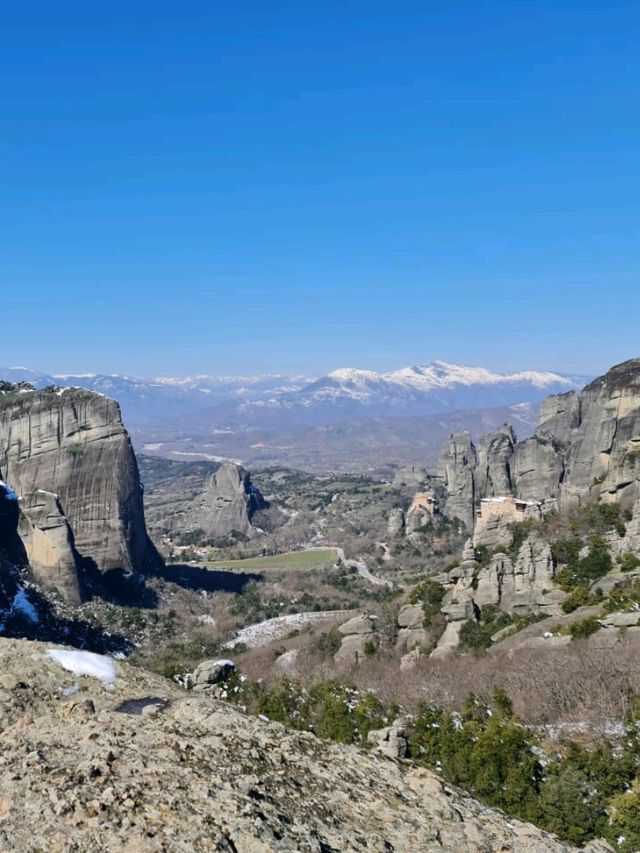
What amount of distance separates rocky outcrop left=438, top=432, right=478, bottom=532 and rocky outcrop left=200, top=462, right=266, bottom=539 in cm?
3093

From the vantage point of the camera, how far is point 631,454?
48.6m

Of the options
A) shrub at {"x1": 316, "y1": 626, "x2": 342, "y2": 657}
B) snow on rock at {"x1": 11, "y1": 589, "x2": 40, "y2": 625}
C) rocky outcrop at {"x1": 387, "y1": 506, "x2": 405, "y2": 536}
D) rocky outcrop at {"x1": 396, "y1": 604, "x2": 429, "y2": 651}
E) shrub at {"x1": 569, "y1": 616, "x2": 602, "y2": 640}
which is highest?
shrub at {"x1": 569, "y1": 616, "x2": 602, "y2": 640}

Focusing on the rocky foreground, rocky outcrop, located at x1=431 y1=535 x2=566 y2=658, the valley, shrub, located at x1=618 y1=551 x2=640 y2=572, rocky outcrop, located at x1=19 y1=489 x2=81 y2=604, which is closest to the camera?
the rocky foreground

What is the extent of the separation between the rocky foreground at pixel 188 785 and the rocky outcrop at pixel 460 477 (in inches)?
3089

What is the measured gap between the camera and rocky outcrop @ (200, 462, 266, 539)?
4547 inches

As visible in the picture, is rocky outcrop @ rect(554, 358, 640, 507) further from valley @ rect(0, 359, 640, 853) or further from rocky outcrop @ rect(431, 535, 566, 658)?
rocky outcrop @ rect(431, 535, 566, 658)

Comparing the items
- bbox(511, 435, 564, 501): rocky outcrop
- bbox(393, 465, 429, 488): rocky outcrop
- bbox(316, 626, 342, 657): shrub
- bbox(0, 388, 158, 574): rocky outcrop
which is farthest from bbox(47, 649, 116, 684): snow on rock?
bbox(393, 465, 429, 488): rocky outcrop

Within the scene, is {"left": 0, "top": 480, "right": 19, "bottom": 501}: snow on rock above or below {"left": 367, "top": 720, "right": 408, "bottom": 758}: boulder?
above

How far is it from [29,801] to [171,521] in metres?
114

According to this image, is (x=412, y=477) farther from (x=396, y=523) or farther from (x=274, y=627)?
(x=274, y=627)

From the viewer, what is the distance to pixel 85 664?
15320 millimetres

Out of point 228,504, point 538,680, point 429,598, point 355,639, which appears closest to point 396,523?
point 228,504

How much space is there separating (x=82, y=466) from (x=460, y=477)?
51.7 meters

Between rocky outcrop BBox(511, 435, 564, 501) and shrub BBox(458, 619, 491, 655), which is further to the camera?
rocky outcrop BBox(511, 435, 564, 501)
